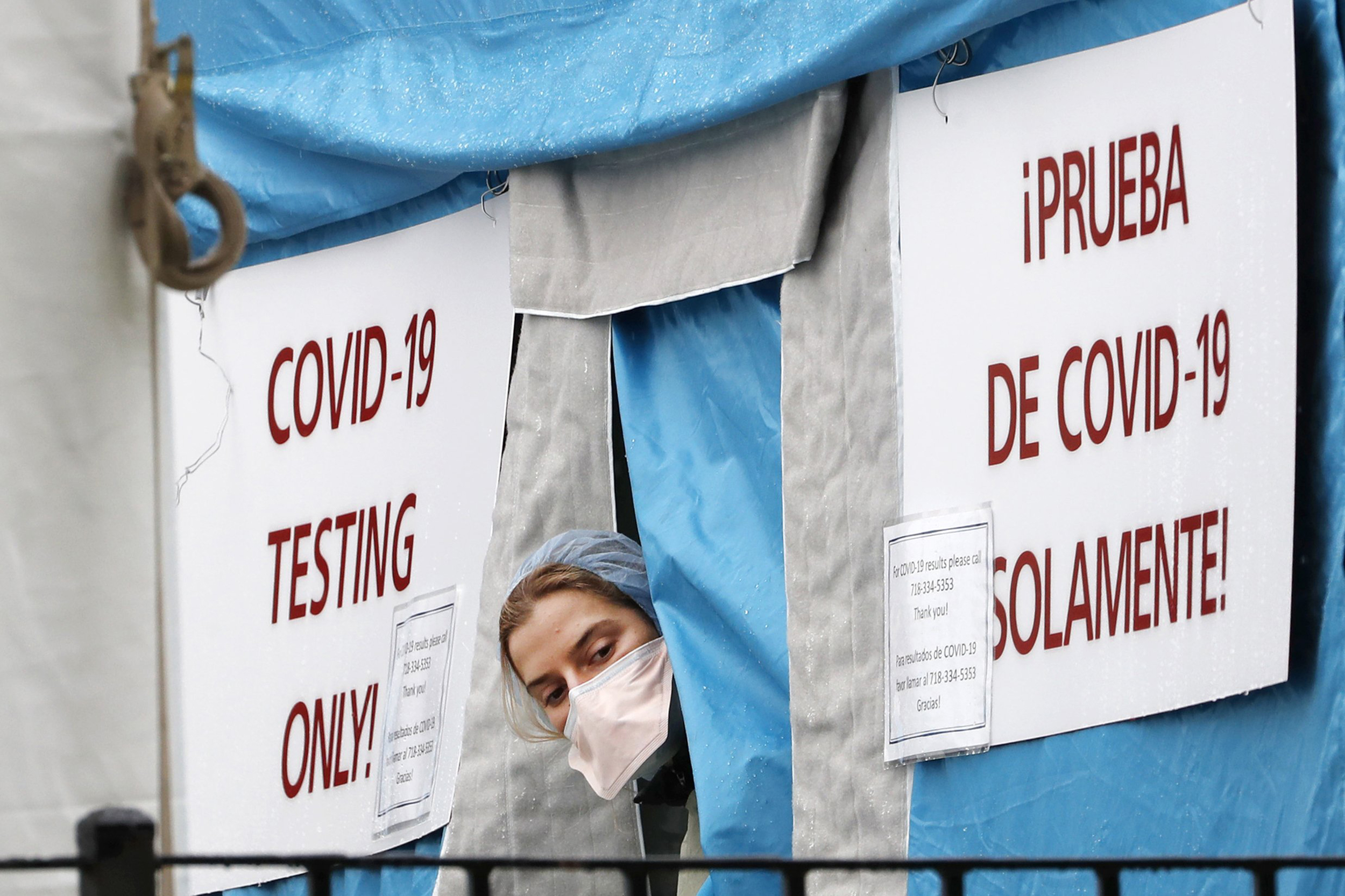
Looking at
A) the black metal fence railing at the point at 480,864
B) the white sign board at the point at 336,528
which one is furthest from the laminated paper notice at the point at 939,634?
the black metal fence railing at the point at 480,864

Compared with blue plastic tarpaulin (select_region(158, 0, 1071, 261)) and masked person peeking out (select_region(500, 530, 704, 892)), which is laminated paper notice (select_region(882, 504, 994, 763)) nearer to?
masked person peeking out (select_region(500, 530, 704, 892))

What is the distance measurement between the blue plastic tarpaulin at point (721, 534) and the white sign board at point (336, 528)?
417mm

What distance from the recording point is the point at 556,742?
2990 mm

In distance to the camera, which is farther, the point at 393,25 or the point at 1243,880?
the point at 393,25

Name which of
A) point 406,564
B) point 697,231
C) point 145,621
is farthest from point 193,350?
point 145,621

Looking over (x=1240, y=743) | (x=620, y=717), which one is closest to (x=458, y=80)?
(x=620, y=717)

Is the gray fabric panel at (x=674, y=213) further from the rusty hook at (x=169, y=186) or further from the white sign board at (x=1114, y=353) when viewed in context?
the rusty hook at (x=169, y=186)

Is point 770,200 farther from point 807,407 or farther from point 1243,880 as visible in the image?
point 1243,880

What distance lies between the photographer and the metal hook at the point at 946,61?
2.51 meters

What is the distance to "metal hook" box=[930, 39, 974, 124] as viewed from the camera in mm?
2512

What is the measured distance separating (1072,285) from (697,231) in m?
0.68

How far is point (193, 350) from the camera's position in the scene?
3551 mm

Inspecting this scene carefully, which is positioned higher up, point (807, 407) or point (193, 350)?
point (193, 350)

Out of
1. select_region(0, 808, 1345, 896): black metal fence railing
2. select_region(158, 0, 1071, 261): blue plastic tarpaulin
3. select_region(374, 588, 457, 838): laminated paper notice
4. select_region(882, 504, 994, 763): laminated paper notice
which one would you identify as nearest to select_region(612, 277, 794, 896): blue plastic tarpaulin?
select_region(882, 504, 994, 763): laminated paper notice
